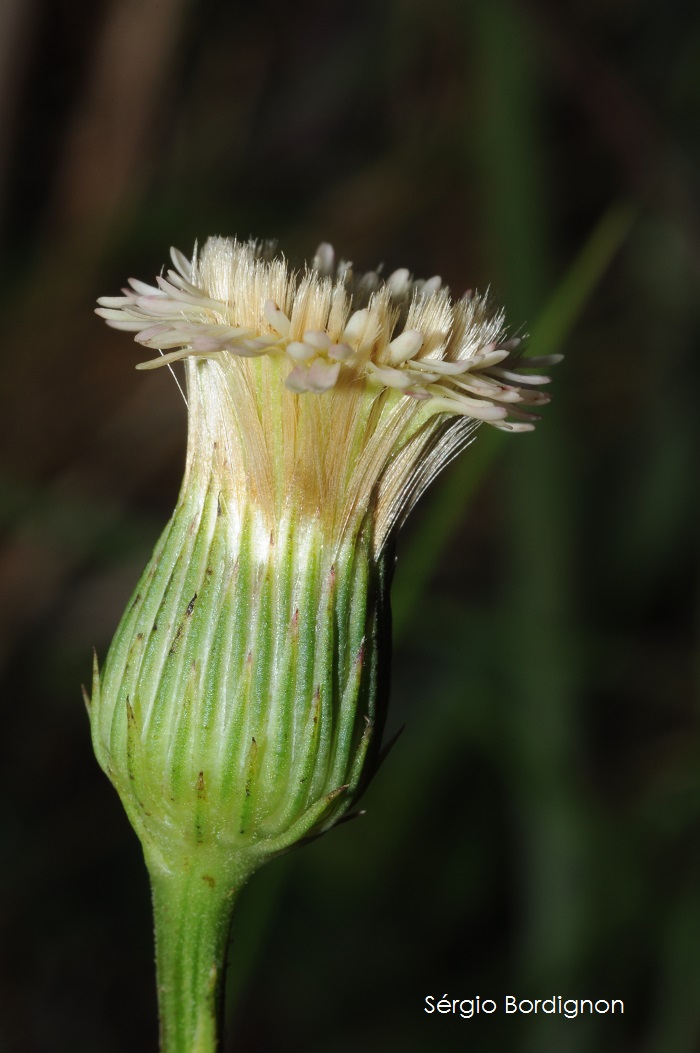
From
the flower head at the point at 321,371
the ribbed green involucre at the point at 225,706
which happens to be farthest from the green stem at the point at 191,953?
the flower head at the point at 321,371

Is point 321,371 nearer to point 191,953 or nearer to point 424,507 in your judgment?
point 191,953

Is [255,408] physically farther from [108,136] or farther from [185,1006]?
[108,136]

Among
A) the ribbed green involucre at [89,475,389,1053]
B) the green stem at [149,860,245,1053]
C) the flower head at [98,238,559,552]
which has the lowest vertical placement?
the green stem at [149,860,245,1053]

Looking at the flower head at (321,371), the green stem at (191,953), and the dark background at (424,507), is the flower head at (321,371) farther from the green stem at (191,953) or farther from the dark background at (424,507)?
the dark background at (424,507)

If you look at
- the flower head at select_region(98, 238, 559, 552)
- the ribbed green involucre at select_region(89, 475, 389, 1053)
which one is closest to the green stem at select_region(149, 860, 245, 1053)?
the ribbed green involucre at select_region(89, 475, 389, 1053)

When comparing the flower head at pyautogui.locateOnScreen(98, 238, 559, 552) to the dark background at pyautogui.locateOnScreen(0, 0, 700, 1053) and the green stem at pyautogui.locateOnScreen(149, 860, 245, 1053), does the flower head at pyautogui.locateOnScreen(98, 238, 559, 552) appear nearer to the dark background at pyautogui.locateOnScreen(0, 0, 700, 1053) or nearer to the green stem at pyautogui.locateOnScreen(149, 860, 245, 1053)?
the green stem at pyautogui.locateOnScreen(149, 860, 245, 1053)

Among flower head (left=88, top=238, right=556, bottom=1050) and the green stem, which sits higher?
flower head (left=88, top=238, right=556, bottom=1050)

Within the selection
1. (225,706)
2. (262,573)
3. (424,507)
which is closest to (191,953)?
(225,706)

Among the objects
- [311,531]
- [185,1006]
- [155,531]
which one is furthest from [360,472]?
[155,531]
